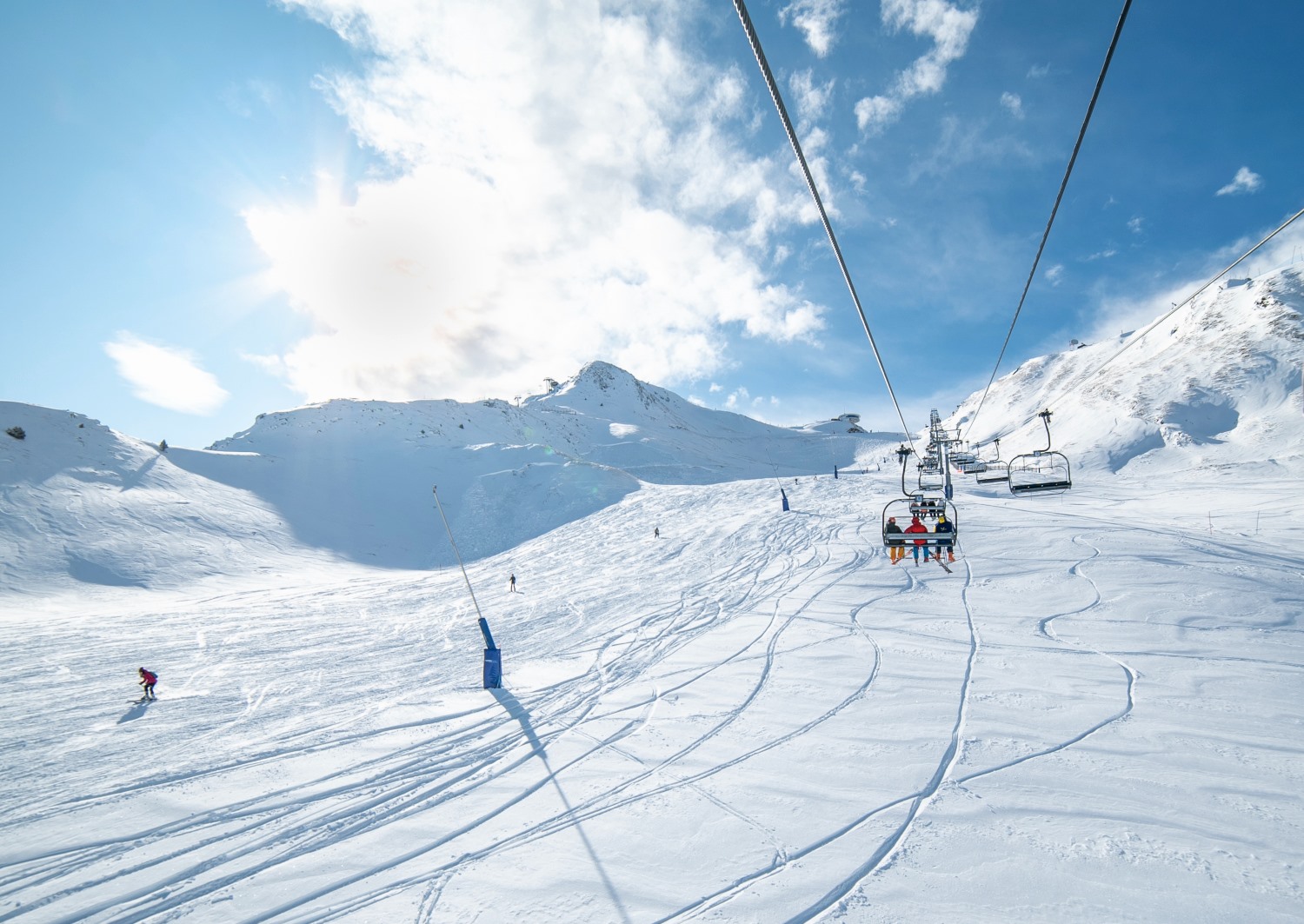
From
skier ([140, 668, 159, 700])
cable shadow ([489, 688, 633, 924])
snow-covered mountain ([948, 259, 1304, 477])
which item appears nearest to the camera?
cable shadow ([489, 688, 633, 924])

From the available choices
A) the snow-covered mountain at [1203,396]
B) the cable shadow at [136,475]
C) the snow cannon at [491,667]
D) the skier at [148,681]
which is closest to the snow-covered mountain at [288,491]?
the cable shadow at [136,475]

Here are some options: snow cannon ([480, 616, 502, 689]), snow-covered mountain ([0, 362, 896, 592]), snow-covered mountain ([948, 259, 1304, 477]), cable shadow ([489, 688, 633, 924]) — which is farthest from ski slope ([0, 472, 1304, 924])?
snow-covered mountain ([948, 259, 1304, 477])

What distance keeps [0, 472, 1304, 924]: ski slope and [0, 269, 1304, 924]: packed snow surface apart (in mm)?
43

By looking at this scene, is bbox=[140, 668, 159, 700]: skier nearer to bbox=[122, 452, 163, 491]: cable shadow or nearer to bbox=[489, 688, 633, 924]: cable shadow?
bbox=[489, 688, 633, 924]: cable shadow

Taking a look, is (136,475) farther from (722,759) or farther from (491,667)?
(722,759)

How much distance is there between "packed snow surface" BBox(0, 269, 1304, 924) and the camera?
14.5 feet

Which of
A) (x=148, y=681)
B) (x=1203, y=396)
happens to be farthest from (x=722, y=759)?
(x=1203, y=396)

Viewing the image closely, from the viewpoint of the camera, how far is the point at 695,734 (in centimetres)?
704

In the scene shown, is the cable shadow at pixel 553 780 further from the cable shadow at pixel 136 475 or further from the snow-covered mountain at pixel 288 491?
the cable shadow at pixel 136 475

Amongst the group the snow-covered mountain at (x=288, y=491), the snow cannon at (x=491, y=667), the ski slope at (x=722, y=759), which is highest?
the snow-covered mountain at (x=288, y=491)

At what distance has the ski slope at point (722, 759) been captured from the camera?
14.3 feet

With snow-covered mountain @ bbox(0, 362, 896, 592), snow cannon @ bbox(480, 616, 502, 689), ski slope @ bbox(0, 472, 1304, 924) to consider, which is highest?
snow-covered mountain @ bbox(0, 362, 896, 592)

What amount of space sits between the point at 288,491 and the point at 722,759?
38600 millimetres

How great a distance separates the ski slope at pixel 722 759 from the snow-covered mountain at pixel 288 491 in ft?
37.1
